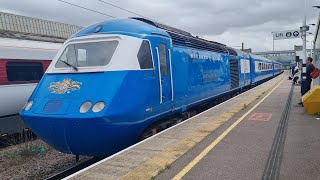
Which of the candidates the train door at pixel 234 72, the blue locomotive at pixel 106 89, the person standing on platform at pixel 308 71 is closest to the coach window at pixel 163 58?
the blue locomotive at pixel 106 89

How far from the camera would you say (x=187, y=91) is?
10125 mm

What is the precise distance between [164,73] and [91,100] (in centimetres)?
252

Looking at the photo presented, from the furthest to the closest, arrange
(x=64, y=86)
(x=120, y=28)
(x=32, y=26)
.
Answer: (x=32, y=26), (x=120, y=28), (x=64, y=86)

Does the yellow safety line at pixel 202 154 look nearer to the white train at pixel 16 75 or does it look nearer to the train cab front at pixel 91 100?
the train cab front at pixel 91 100

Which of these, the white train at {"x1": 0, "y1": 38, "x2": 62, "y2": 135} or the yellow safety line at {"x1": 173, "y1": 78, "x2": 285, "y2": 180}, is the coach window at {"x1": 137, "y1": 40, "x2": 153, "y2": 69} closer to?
the yellow safety line at {"x1": 173, "y1": 78, "x2": 285, "y2": 180}

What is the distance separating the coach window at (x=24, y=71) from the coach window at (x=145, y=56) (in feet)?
15.8

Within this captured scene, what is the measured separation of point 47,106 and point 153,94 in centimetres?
227

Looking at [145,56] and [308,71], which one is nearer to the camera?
[145,56]

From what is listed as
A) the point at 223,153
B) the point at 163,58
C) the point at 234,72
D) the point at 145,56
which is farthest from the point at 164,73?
the point at 234,72

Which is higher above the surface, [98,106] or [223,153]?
[98,106]

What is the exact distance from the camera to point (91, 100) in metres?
6.48

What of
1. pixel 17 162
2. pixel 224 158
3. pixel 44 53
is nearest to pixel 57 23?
pixel 44 53

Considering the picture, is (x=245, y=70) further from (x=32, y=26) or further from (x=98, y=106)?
(x=98, y=106)

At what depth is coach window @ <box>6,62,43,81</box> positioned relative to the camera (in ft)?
33.9
